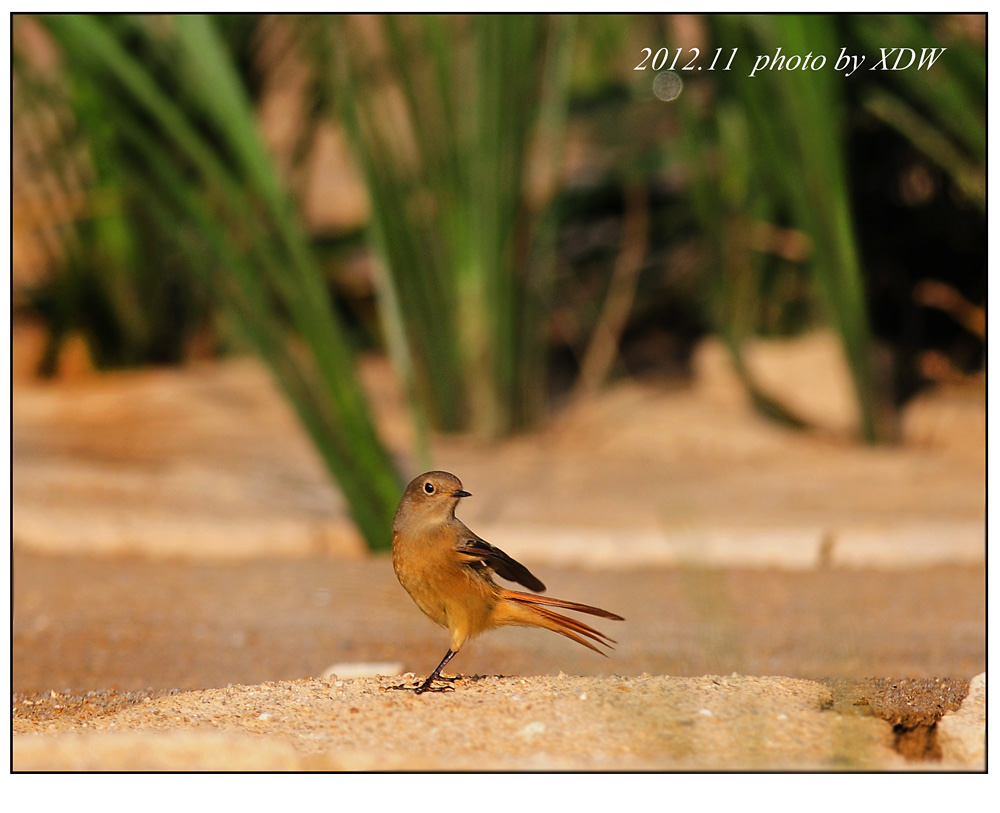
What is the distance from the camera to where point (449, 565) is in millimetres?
1090

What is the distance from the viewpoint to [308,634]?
2.16 m

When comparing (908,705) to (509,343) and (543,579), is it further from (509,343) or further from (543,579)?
(509,343)

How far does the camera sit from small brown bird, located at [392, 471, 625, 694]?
3.54ft

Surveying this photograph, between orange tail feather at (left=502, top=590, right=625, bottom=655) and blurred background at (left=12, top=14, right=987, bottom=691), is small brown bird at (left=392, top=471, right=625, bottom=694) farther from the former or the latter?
blurred background at (left=12, top=14, right=987, bottom=691)

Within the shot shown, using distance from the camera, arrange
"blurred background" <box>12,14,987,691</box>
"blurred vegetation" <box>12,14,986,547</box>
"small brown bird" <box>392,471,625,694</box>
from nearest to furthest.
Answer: "small brown bird" <box>392,471,625,694</box>, "blurred background" <box>12,14,987,691</box>, "blurred vegetation" <box>12,14,986,547</box>

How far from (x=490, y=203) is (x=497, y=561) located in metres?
2.42

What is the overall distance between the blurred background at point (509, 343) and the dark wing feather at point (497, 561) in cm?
17

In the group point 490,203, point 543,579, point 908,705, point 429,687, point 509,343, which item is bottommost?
point 429,687

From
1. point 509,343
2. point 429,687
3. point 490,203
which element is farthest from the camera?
point 509,343

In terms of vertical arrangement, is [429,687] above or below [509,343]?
below

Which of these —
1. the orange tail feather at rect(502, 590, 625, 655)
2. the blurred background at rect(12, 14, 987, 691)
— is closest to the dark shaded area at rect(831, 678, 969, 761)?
the blurred background at rect(12, 14, 987, 691)

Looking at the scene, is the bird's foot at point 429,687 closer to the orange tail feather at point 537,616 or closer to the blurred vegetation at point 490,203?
the orange tail feather at point 537,616

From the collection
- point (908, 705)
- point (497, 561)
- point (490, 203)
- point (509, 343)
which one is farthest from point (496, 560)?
point (509, 343)

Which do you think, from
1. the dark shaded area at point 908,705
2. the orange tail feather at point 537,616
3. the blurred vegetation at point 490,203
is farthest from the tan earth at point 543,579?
the blurred vegetation at point 490,203
